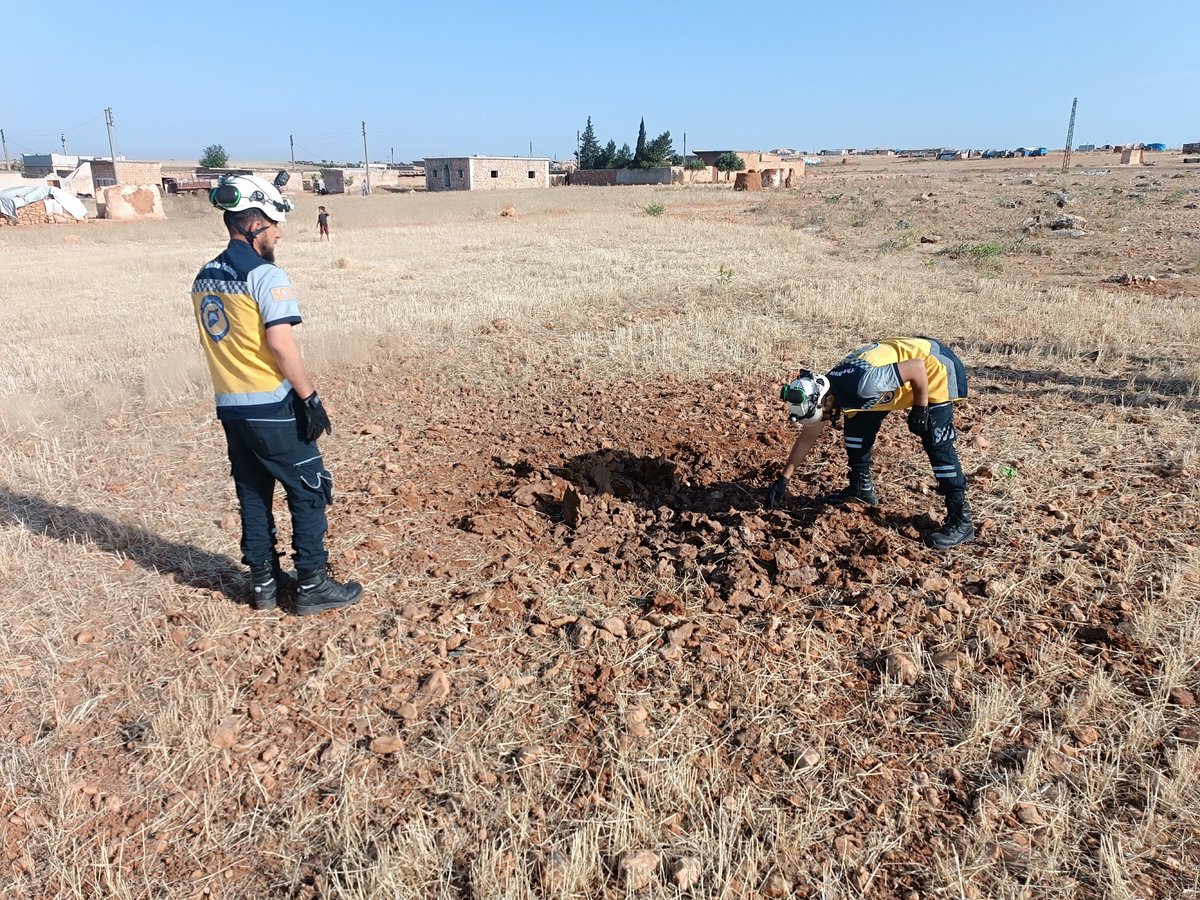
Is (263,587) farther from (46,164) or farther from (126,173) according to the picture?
(46,164)

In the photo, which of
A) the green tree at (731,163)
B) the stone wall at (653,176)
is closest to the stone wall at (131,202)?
the stone wall at (653,176)

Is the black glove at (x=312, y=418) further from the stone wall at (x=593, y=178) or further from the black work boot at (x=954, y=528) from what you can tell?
the stone wall at (x=593, y=178)

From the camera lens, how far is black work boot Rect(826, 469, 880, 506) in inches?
189

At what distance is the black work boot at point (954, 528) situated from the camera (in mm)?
4297

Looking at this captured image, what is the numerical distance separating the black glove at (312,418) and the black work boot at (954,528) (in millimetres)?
3347

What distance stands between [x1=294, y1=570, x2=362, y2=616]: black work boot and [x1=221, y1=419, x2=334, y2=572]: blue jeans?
0.05 metres

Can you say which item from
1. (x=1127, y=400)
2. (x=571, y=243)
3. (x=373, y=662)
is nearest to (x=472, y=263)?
(x=571, y=243)

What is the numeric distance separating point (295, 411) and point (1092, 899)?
3572mm

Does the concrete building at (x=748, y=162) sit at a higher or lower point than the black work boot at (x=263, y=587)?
higher

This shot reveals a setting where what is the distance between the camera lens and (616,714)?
3164mm

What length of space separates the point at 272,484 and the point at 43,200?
130 ft

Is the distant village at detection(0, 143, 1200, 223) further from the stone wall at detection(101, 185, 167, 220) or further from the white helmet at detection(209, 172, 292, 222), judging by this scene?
the white helmet at detection(209, 172, 292, 222)

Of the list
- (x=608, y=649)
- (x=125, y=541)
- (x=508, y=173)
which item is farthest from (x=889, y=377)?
(x=508, y=173)

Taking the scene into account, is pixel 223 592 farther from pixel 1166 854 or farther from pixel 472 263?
pixel 472 263
